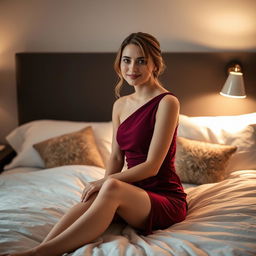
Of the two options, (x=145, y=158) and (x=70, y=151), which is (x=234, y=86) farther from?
(x=70, y=151)

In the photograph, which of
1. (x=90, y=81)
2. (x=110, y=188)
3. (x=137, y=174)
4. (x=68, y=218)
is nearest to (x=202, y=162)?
(x=137, y=174)

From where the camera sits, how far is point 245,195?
1.77 metres

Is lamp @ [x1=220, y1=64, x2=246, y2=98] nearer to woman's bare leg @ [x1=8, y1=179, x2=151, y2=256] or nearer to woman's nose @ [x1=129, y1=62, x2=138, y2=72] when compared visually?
woman's nose @ [x1=129, y1=62, x2=138, y2=72]

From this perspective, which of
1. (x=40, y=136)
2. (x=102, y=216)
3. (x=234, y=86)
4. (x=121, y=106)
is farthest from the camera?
(x=40, y=136)

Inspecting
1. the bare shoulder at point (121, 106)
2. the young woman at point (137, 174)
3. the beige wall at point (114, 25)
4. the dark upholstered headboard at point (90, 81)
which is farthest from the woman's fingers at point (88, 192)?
the beige wall at point (114, 25)

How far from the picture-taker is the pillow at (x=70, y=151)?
2.43m

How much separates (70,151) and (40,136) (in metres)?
0.37

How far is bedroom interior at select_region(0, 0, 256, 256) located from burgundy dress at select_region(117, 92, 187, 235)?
310mm

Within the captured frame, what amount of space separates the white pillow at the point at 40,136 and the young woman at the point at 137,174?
0.65 m

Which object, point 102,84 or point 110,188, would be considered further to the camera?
point 102,84

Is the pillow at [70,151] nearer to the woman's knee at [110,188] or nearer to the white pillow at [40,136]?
the white pillow at [40,136]

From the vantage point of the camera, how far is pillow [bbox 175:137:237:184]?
2.18 metres

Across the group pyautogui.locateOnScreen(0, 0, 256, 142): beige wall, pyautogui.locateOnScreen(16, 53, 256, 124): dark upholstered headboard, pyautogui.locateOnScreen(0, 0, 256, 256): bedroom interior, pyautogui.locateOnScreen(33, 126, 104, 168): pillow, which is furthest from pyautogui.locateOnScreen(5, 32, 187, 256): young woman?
pyautogui.locateOnScreen(0, 0, 256, 142): beige wall

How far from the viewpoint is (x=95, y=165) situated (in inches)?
95.5
